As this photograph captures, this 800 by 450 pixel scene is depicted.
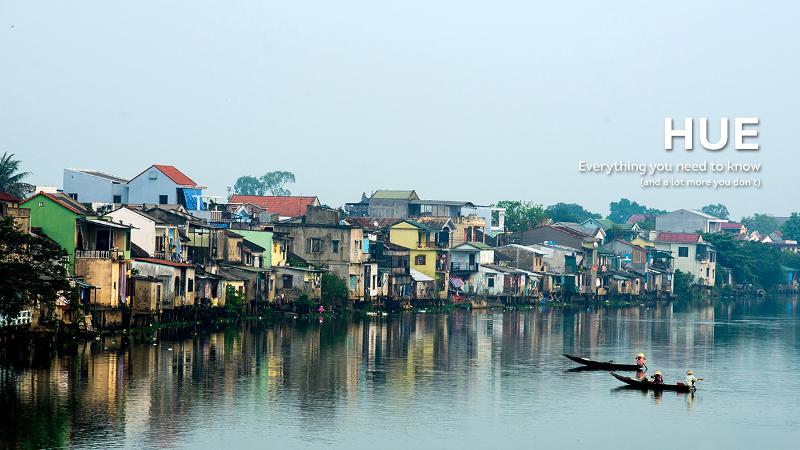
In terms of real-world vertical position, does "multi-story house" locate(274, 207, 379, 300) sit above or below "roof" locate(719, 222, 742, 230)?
below

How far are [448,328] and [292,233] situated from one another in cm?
1491

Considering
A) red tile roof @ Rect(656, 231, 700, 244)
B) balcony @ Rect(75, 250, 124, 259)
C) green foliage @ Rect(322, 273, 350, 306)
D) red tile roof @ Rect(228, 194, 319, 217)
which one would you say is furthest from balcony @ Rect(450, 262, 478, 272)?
balcony @ Rect(75, 250, 124, 259)

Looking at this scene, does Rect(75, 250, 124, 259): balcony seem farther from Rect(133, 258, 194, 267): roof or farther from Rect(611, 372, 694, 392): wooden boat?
Rect(611, 372, 694, 392): wooden boat

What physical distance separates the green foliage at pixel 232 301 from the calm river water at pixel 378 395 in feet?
7.45

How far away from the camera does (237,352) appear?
165ft

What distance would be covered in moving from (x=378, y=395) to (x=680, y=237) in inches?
3858

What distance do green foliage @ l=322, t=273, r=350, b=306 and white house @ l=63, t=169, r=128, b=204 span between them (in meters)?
14.7

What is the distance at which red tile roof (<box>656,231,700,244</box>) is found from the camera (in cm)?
13175

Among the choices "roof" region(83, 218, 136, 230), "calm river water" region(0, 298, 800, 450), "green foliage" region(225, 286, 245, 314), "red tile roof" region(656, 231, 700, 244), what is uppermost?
"red tile roof" region(656, 231, 700, 244)

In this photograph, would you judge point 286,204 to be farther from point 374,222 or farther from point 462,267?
point 462,267

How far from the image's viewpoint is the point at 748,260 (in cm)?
13988

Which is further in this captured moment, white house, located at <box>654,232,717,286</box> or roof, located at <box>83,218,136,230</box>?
white house, located at <box>654,232,717,286</box>

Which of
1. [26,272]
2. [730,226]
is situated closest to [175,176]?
[26,272]

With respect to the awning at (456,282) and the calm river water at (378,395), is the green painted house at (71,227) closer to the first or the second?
the calm river water at (378,395)
